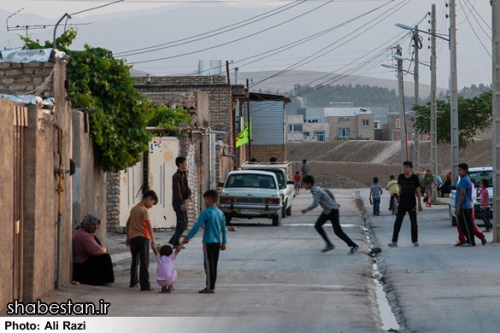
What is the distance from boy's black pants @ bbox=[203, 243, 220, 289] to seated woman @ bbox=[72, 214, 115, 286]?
1621 mm

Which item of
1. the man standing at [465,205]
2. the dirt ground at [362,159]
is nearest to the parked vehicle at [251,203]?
the man standing at [465,205]

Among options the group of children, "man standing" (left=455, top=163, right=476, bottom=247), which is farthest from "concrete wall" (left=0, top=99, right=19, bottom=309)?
"man standing" (left=455, top=163, right=476, bottom=247)

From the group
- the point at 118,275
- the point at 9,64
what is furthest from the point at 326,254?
the point at 9,64

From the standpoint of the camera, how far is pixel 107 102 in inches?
762

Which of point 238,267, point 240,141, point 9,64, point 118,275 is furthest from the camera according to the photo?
point 240,141

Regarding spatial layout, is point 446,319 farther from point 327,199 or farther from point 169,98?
point 169,98

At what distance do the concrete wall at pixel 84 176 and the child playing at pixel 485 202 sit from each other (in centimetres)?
1084

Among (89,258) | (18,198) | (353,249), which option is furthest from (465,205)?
(18,198)

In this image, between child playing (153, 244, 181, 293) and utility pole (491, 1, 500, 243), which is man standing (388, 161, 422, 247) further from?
child playing (153, 244, 181, 293)

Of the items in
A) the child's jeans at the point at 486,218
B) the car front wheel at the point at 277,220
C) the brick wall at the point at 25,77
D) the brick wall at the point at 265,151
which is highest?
the brick wall at the point at 25,77

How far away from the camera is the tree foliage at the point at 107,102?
18.4 meters

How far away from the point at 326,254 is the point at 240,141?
35030 mm

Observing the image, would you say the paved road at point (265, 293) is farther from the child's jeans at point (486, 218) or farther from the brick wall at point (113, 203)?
the child's jeans at point (486, 218)

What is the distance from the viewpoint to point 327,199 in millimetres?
21516
